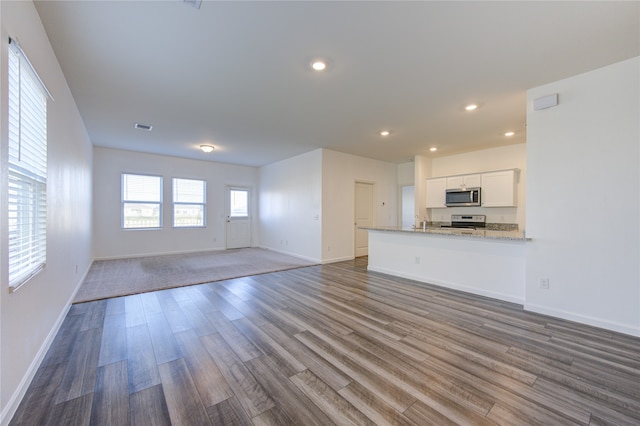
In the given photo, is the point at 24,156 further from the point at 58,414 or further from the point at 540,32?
the point at 540,32

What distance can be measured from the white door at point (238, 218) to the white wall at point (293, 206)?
47cm

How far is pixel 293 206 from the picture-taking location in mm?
6863

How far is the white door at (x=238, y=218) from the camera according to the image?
316 inches

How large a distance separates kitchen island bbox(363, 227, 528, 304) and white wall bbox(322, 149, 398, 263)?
4.27ft

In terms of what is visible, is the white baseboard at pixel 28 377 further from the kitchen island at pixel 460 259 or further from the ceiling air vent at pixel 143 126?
the kitchen island at pixel 460 259

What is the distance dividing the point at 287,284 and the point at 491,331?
2.75 metres

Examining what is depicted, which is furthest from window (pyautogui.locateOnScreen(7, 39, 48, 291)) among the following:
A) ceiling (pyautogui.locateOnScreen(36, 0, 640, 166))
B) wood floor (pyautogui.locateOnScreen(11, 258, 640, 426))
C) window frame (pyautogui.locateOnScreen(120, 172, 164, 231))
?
window frame (pyautogui.locateOnScreen(120, 172, 164, 231))

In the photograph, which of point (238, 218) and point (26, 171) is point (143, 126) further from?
point (238, 218)

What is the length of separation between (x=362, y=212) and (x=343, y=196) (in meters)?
0.93

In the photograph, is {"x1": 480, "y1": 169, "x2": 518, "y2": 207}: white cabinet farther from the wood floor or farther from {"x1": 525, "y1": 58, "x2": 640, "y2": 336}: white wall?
the wood floor

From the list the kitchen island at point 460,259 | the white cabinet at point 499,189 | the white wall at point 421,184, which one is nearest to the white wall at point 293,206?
the kitchen island at point 460,259

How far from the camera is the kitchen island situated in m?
3.40

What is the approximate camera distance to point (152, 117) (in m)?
4.05

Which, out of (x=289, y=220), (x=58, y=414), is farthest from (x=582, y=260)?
(x=289, y=220)
